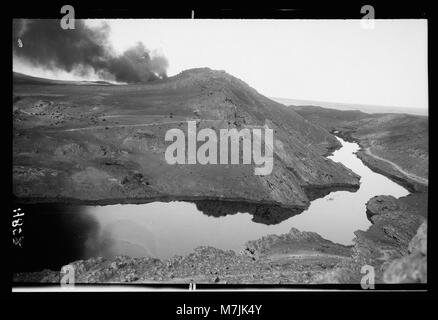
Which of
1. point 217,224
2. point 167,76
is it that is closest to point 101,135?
point 167,76

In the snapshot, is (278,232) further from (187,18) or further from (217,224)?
(187,18)

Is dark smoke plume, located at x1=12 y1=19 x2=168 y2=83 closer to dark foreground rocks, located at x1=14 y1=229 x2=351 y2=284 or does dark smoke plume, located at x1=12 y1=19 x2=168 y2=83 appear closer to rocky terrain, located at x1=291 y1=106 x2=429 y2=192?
Result: rocky terrain, located at x1=291 y1=106 x2=429 y2=192

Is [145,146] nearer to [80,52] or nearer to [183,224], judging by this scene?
[183,224]

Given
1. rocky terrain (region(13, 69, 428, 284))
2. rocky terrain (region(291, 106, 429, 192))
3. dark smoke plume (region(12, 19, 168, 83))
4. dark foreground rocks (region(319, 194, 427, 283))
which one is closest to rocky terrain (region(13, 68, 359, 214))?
rocky terrain (region(13, 69, 428, 284))

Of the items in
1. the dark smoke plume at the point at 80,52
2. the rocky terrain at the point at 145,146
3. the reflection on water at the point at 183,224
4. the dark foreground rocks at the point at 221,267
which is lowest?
the dark foreground rocks at the point at 221,267

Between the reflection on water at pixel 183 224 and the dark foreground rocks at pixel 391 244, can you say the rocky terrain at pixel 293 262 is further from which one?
the reflection on water at pixel 183 224

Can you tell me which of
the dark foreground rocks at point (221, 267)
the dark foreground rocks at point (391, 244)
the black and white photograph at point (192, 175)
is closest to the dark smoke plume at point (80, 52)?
the black and white photograph at point (192, 175)

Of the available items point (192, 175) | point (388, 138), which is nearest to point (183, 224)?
point (192, 175)
